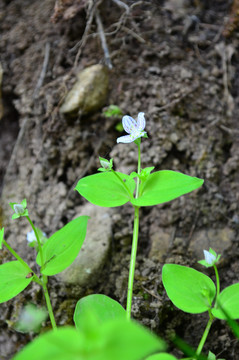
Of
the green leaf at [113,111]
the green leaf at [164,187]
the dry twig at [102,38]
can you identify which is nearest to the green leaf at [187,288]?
the green leaf at [164,187]

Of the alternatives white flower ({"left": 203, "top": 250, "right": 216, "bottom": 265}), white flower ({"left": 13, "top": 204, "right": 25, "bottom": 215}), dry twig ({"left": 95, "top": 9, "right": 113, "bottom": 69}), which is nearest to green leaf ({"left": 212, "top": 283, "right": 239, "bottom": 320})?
white flower ({"left": 203, "top": 250, "right": 216, "bottom": 265})

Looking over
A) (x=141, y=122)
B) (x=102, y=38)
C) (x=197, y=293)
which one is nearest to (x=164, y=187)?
(x=141, y=122)

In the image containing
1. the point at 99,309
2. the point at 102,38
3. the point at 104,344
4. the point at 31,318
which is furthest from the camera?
the point at 102,38

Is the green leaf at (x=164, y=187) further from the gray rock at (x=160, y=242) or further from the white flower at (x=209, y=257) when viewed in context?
the gray rock at (x=160, y=242)

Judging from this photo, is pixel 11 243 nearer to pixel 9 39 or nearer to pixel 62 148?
pixel 62 148

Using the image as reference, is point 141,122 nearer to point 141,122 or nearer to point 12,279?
point 141,122

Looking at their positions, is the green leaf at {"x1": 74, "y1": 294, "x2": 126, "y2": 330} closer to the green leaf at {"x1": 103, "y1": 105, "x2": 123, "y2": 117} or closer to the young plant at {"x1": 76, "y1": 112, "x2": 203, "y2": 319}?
the young plant at {"x1": 76, "y1": 112, "x2": 203, "y2": 319}
